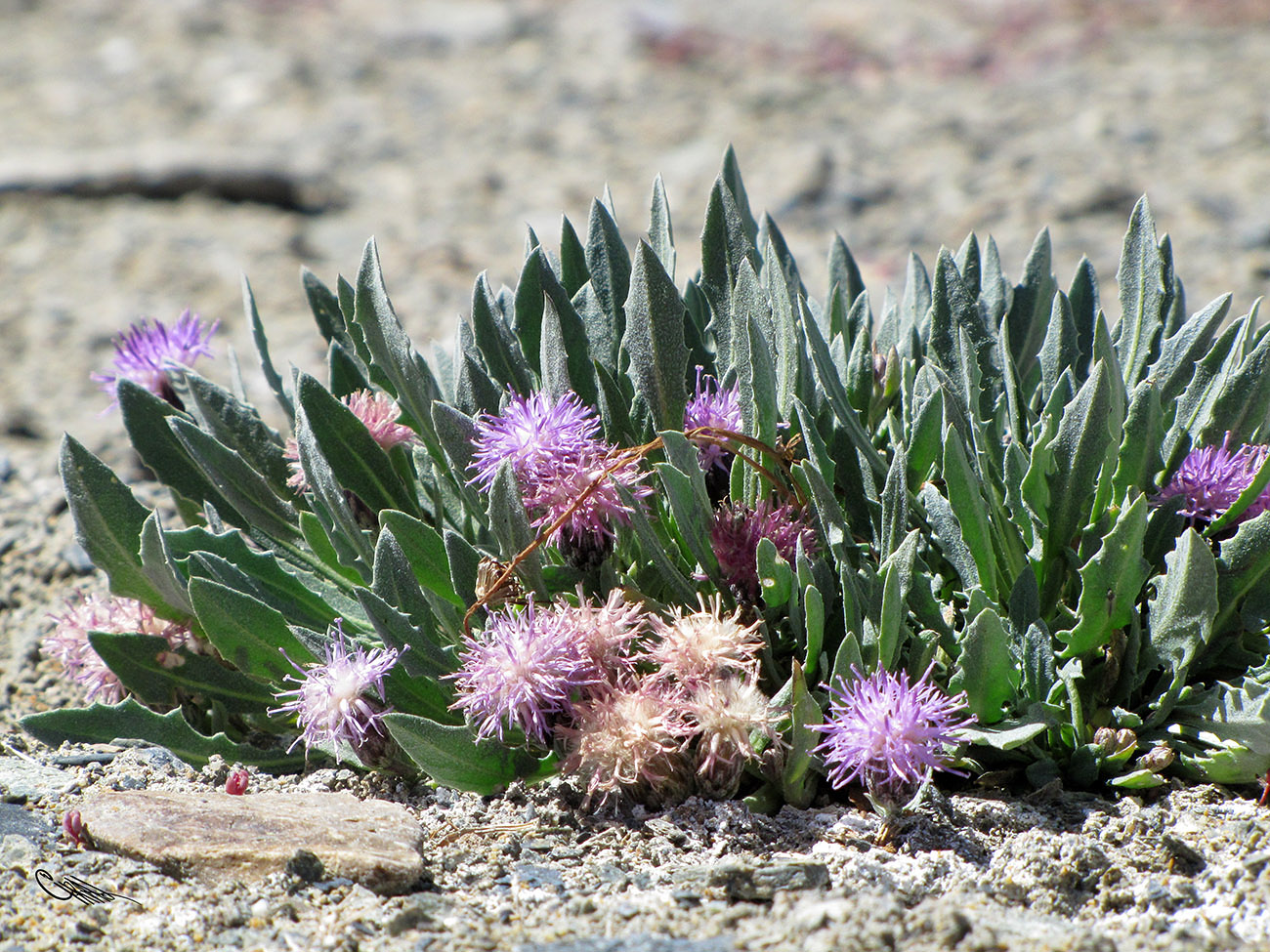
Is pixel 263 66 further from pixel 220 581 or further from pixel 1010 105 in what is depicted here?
pixel 220 581

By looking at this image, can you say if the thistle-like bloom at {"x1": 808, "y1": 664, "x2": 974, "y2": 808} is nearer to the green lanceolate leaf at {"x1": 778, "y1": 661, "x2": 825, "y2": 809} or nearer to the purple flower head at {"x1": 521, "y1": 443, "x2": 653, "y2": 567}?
the green lanceolate leaf at {"x1": 778, "y1": 661, "x2": 825, "y2": 809}

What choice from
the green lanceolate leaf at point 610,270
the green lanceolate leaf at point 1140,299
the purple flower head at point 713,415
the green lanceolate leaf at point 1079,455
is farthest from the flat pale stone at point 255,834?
the green lanceolate leaf at point 1140,299

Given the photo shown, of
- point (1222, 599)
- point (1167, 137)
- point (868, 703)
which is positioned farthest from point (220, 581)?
point (1167, 137)

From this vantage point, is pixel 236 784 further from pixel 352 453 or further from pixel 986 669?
pixel 986 669
